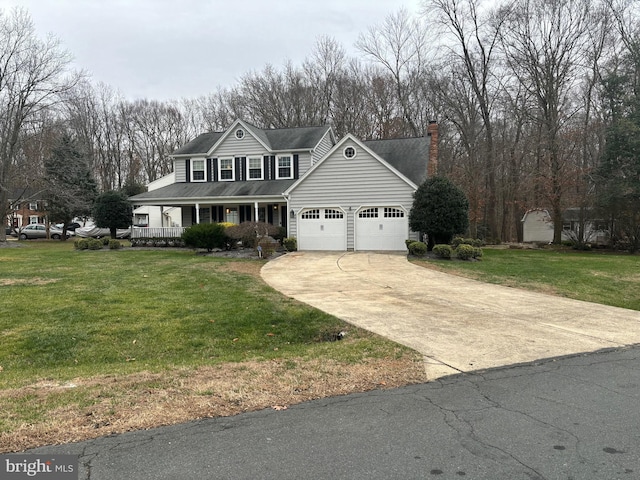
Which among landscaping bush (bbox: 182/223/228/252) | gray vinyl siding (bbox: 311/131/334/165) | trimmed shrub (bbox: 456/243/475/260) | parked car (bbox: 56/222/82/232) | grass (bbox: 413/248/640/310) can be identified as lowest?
grass (bbox: 413/248/640/310)

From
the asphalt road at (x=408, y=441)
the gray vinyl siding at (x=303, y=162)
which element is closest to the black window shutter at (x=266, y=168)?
the gray vinyl siding at (x=303, y=162)

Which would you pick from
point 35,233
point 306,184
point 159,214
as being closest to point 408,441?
point 306,184

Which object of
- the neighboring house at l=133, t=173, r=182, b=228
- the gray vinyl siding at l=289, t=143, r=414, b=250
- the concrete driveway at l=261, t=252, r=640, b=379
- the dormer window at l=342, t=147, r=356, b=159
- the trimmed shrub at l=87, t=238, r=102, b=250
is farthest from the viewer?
the neighboring house at l=133, t=173, r=182, b=228

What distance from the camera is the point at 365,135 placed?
37312mm

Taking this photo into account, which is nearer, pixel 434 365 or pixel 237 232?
pixel 434 365

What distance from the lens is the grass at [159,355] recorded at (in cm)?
388

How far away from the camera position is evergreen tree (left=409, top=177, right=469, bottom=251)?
60.0 ft

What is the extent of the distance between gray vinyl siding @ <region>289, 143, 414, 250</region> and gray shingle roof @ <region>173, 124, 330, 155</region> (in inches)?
191

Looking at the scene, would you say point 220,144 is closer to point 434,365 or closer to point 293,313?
point 293,313

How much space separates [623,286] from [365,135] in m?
27.6

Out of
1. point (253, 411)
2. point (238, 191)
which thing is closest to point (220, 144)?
point (238, 191)

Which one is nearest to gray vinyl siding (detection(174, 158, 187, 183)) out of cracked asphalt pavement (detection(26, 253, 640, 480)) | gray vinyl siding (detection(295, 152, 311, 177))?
gray vinyl siding (detection(295, 152, 311, 177))

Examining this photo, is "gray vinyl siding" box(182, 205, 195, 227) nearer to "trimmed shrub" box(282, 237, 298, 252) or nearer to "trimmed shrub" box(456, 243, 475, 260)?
"trimmed shrub" box(282, 237, 298, 252)

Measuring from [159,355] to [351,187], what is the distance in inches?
614
